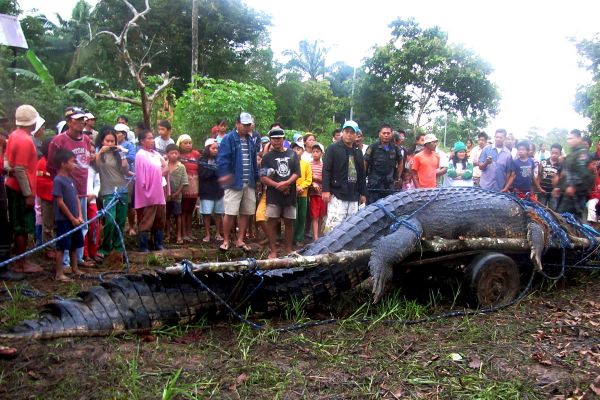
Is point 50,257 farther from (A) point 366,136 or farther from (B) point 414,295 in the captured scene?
(A) point 366,136

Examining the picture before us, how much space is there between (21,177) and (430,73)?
2048 cm

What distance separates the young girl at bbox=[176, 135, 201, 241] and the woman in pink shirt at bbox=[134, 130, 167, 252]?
989mm

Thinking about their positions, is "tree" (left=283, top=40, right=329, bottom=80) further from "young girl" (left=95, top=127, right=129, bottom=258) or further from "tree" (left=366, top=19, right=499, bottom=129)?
"young girl" (left=95, top=127, right=129, bottom=258)

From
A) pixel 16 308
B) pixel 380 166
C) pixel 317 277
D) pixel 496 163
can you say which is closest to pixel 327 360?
pixel 317 277

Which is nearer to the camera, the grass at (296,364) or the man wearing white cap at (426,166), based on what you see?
the grass at (296,364)

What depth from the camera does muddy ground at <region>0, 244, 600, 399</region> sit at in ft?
8.45

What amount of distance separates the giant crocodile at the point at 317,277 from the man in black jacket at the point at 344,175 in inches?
66.0

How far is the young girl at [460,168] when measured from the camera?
8.77 metres

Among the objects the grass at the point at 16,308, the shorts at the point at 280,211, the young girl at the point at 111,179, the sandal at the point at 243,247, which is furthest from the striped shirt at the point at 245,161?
the grass at the point at 16,308

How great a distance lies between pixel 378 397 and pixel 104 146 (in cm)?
428

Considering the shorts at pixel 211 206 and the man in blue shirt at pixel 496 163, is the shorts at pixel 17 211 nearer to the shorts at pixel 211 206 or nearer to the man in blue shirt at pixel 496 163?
the shorts at pixel 211 206

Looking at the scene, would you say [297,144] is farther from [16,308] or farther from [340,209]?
[16,308]

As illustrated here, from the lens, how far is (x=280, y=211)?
611 centimetres

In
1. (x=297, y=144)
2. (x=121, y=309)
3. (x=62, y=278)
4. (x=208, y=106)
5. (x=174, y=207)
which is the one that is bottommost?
(x=62, y=278)
